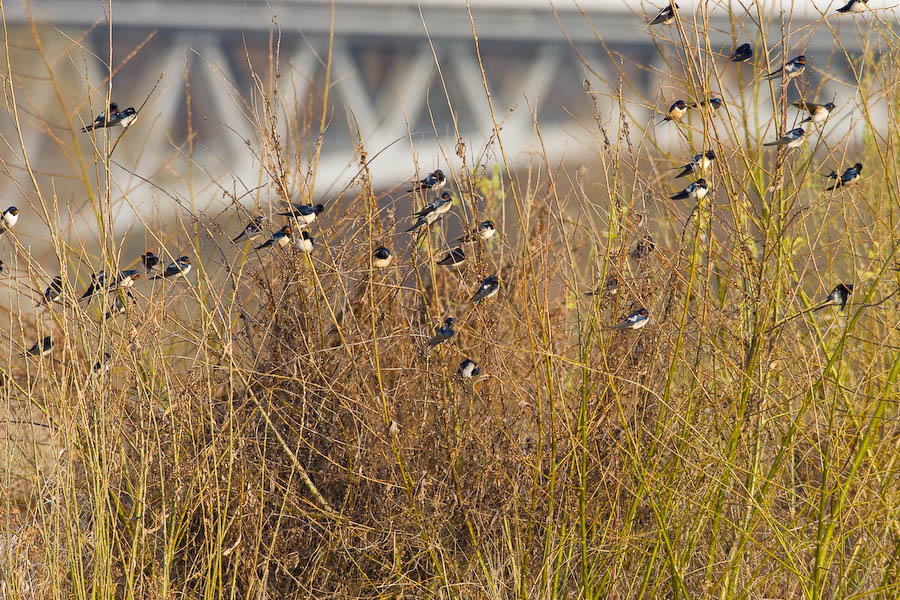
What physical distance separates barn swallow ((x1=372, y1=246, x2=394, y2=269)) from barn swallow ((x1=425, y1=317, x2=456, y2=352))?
37 cm

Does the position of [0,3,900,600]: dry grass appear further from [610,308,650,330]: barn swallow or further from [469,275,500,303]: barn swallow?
[469,275,500,303]: barn swallow

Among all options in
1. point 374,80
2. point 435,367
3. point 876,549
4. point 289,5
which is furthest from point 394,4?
point 876,549

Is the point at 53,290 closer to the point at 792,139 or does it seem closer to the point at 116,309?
the point at 116,309

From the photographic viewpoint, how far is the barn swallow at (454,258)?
3.48m

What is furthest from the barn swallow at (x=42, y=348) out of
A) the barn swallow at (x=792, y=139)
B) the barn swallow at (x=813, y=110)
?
the barn swallow at (x=813, y=110)

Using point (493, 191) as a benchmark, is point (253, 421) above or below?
below

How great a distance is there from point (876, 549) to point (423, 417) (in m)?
1.90

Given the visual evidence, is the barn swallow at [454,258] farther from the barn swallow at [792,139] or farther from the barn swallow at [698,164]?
the barn swallow at [792,139]

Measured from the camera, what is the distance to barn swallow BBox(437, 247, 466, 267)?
137 inches

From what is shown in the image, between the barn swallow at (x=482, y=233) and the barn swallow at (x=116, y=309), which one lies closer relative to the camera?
the barn swallow at (x=116, y=309)

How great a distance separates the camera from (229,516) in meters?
3.60

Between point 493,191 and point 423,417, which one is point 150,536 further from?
point 493,191

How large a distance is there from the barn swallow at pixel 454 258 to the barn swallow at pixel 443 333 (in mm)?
254

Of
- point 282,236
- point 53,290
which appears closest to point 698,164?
point 282,236
